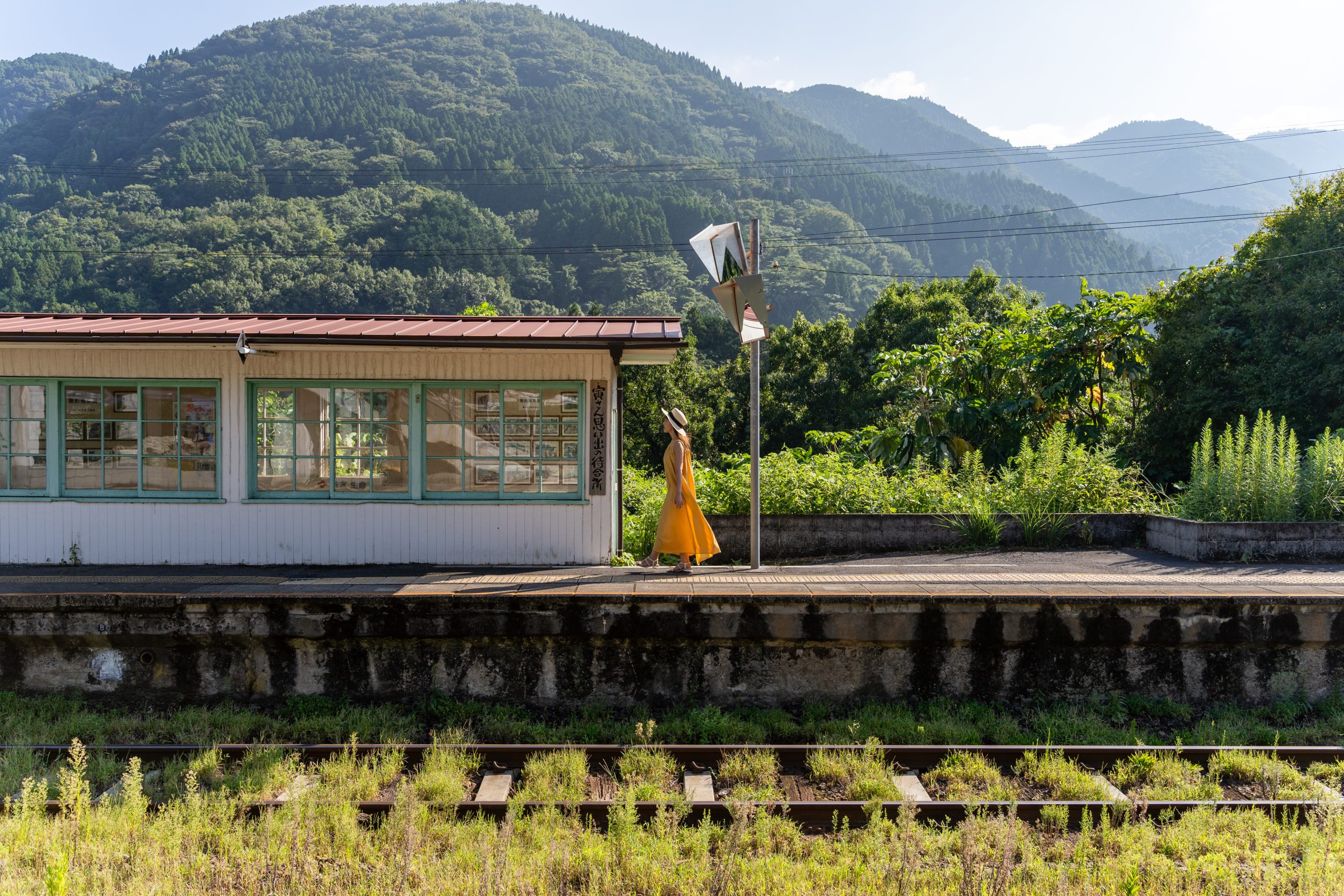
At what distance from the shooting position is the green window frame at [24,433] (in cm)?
917

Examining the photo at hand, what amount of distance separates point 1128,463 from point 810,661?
39.4 feet

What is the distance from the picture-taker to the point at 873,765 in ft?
18.4

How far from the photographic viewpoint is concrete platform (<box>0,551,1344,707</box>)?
7012 mm

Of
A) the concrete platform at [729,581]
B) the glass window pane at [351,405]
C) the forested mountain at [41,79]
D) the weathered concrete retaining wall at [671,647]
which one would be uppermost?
the forested mountain at [41,79]

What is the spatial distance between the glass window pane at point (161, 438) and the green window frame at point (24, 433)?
1103 mm

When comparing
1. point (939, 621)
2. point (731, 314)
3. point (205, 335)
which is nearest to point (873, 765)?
point (939, 621)

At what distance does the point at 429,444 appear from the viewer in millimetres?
9125

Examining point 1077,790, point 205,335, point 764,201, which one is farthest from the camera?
point 764,201

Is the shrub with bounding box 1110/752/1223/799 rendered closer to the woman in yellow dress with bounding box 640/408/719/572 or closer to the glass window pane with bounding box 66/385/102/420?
the woman in yellow dress with bounding box 640/408/719/572

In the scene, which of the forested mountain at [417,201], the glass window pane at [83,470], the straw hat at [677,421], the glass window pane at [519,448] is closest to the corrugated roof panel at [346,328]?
the straw hat at [677,421]

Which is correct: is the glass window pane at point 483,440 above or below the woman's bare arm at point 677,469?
above

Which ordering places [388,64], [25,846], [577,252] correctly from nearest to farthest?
[25,846] → [577,252] → [388,64]

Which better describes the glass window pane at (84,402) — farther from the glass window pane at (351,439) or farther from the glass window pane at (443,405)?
the glass window pane at (443,405)

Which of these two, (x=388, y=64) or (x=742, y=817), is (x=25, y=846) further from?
(x=388, y=64)
